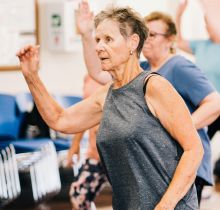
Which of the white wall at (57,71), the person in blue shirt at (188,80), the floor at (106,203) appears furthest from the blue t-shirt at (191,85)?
the white wall at (57,71)

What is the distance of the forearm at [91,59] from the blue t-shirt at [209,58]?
4.31ft

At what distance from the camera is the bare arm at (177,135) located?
213 cm

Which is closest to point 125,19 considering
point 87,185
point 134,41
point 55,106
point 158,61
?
point 134,41

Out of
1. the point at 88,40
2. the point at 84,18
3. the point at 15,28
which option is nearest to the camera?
the point at 84,18

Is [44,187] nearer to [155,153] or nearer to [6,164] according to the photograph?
[6,164]

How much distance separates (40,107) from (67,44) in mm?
4326

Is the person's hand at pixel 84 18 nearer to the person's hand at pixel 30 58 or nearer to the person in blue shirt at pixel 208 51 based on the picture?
the person's hand at pixel 30 58

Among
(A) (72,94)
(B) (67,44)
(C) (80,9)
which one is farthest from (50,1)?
(C) (80,9)

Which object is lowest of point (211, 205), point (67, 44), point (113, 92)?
point (211, 205)

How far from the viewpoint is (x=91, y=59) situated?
3.52m

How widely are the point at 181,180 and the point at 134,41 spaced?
52 centimetres

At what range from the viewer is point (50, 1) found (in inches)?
275

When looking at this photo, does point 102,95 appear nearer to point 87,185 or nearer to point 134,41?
point 134,41

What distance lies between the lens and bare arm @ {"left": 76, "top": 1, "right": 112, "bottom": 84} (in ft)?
10.5
